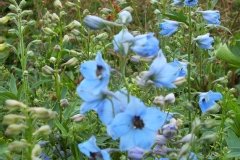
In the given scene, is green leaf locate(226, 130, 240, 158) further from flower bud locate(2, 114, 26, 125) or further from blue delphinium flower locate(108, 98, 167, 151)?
flower bud locate(2, 114, 26, 125)

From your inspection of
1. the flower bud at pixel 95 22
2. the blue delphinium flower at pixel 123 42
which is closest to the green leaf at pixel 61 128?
the flower bud at pixel 95 22

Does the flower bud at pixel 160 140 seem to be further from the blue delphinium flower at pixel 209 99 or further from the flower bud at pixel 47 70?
the flower bud at pixel 47 70

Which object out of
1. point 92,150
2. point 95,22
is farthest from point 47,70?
point 92,150

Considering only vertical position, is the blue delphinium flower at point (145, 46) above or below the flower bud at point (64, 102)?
above

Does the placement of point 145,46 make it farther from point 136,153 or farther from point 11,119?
point 11,119

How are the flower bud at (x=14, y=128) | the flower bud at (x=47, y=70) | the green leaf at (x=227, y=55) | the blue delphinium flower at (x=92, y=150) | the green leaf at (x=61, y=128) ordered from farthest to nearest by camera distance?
the green leaf at (x=227, y=55), the flower bud at (x=47, y=70), the green leaf at (x=61, y=128), the blue delphinium flower at (x=92, y=150), the flower bud at (x=14, y=128)

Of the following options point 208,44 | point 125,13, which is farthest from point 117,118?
point 208,44

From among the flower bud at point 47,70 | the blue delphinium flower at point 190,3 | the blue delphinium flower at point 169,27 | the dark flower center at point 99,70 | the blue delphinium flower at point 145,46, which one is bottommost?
the flower bud at point 47,70
